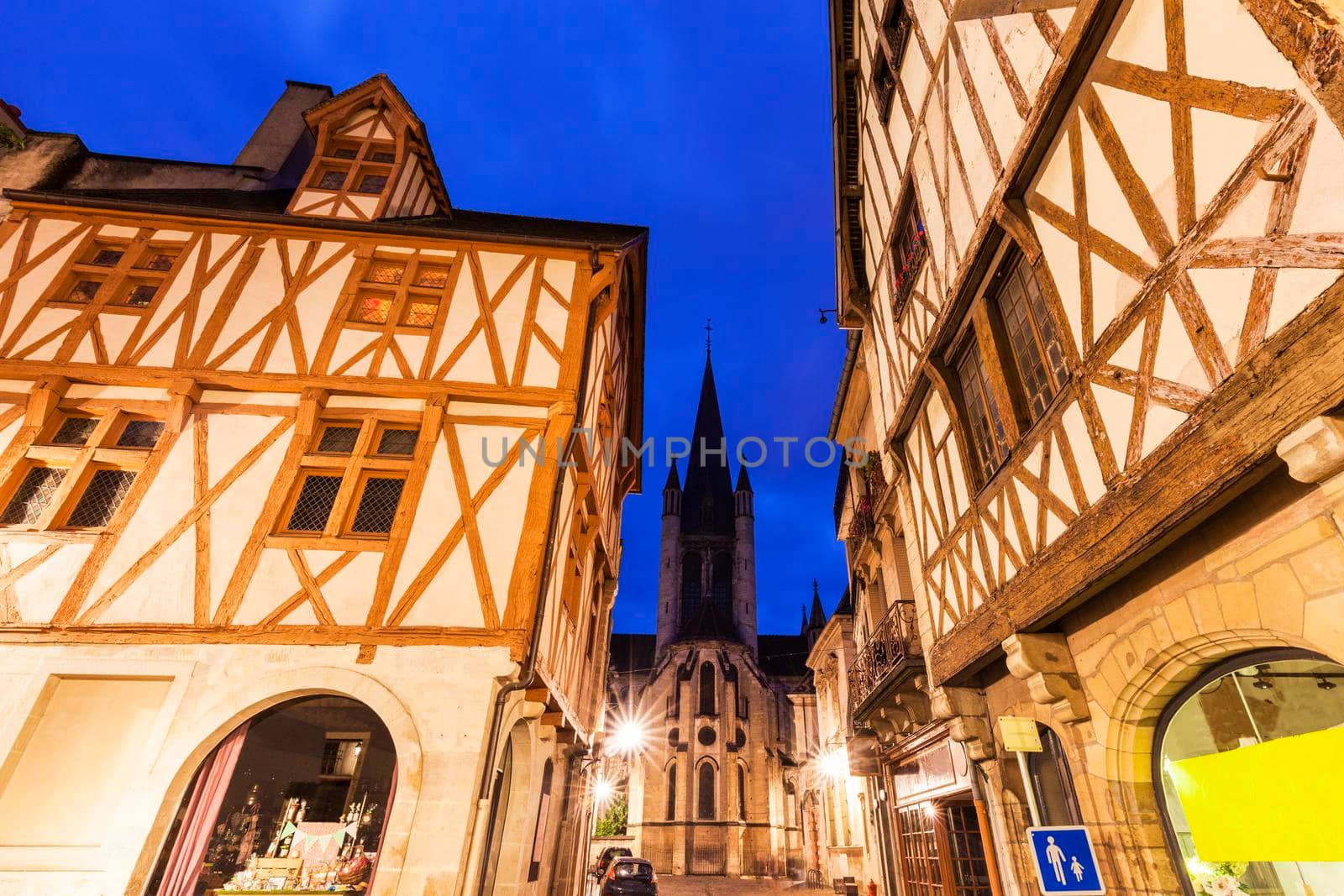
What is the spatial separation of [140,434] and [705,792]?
30563mm

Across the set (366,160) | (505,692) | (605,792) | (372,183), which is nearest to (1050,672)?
(505,692)

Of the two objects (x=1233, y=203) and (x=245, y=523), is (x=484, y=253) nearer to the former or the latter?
(x=245, y=523)

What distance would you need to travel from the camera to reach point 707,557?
39.9m

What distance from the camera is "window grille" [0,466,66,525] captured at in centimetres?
688

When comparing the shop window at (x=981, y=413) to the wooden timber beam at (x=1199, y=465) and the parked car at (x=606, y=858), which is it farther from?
the parked car at (x=606, y=858)

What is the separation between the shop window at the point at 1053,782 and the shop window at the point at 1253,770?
3.09 ft

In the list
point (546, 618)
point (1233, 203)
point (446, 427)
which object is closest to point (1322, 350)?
point (1233, 203)

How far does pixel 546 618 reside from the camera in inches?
290

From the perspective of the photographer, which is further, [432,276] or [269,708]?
[432,276]

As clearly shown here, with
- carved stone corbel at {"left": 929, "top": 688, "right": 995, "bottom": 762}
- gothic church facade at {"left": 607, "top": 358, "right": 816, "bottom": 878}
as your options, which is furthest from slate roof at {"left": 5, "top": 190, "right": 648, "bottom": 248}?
gothic church facade at {"left": 607, "top": 358, "right": 816, "bottom": 878}

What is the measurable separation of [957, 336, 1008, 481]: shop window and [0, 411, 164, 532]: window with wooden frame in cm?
870

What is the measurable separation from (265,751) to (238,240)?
6992 millimetres

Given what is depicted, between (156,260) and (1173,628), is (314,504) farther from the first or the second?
(1173,628)

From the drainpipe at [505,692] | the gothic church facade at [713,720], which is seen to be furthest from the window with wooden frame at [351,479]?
the gothic church facade at [713,720]
